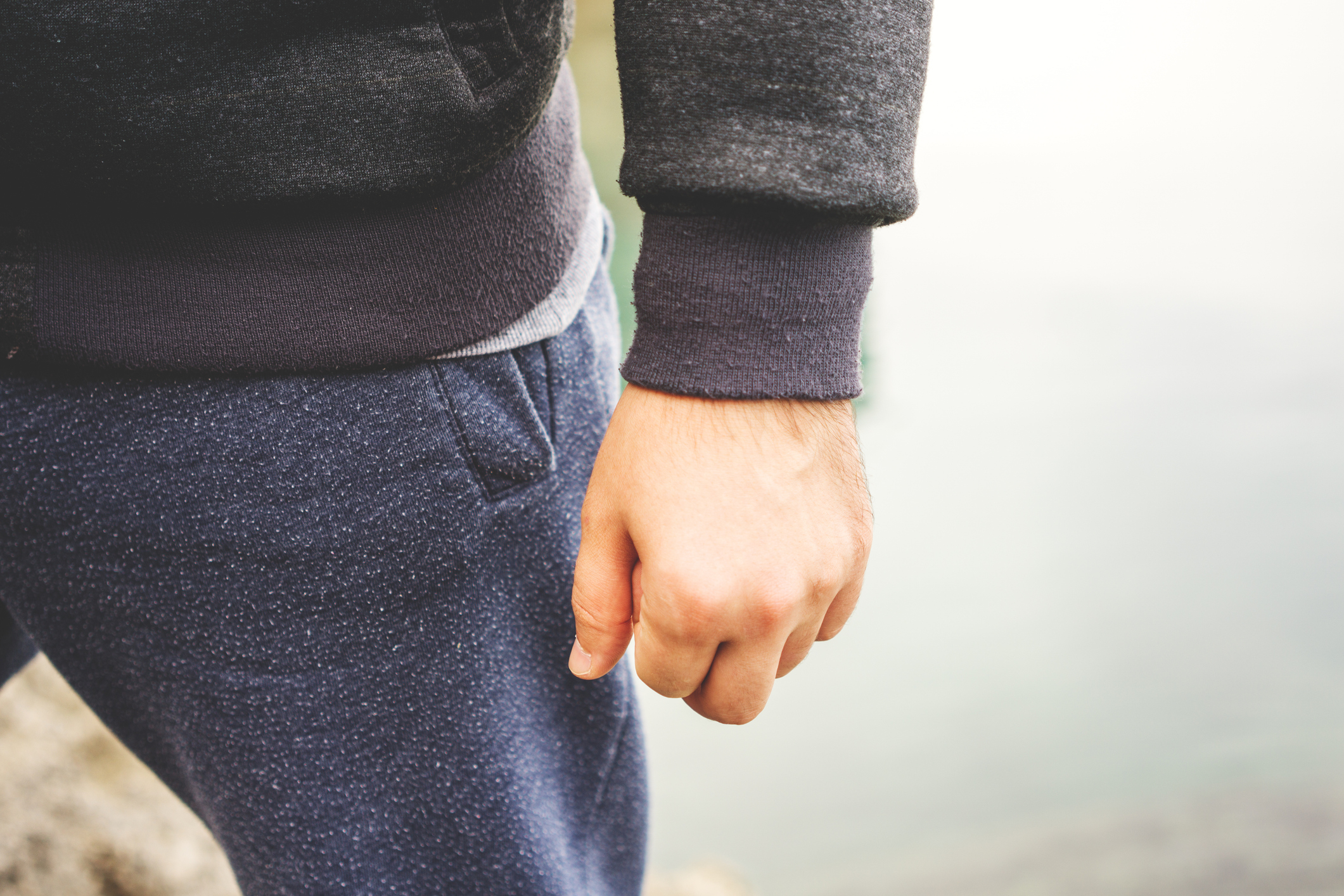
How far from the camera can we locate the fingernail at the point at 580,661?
45 centimetres

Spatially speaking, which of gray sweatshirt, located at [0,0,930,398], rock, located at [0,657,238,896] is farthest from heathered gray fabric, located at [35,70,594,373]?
rock, located at [0,657,238,896]

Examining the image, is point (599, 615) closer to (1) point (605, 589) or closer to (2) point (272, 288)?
(1) point (605, 589)

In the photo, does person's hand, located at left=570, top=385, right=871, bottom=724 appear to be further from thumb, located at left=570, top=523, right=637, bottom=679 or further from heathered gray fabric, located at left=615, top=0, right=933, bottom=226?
heathered gray fabric, located at left=615, top=0, right=933, bottom=226

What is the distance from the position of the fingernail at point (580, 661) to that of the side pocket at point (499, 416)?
10 cm

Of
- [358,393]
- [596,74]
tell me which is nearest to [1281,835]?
[358,393]

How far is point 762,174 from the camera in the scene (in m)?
0.37

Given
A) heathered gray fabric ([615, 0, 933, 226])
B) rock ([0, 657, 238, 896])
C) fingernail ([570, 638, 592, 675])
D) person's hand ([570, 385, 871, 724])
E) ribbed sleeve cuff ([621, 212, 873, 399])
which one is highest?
heathered gray fabric ([615, 0, 933, 226])

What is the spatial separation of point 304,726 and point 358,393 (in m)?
0.19

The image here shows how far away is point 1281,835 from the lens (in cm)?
216

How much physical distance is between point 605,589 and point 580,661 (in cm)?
6

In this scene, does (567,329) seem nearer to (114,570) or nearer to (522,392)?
(522,392)

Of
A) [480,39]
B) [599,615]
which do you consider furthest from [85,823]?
[480,39]

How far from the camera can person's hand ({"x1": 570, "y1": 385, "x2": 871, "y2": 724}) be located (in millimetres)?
383

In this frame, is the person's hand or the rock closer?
the person's hand
